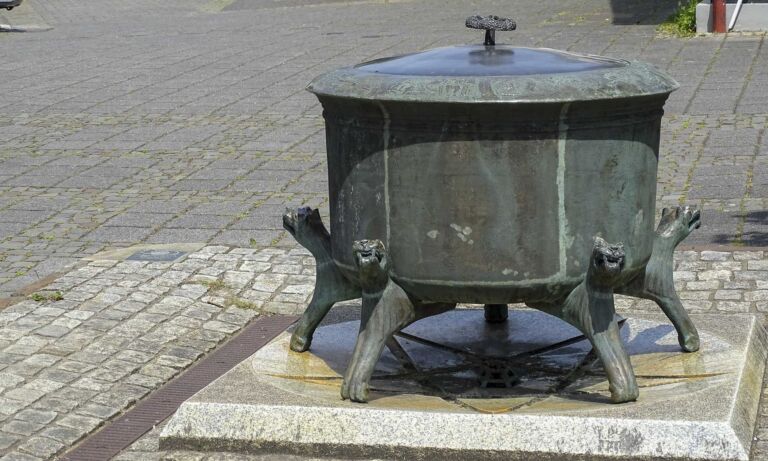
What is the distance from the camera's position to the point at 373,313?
16.1 ft

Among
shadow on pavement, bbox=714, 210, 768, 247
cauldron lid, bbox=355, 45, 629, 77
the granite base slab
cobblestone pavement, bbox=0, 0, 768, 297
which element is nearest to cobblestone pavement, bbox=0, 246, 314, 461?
cobblestone pavement, bbox=0, 0, 768, 297

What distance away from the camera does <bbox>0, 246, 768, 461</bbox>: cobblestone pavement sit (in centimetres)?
540

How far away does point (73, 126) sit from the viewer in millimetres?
12859

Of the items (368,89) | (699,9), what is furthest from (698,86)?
(368,89)

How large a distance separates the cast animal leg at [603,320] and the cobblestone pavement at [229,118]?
317 centimetres

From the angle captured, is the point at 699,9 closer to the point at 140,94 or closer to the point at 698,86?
the point at 698,86

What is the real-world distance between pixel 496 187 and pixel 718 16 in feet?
40.9

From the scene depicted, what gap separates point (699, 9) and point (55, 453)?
13.1m

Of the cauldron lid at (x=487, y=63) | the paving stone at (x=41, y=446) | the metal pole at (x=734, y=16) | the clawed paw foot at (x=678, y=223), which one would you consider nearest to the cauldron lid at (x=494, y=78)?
the cauldron lid at (x=487, y=63)

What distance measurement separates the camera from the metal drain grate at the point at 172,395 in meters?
5.09

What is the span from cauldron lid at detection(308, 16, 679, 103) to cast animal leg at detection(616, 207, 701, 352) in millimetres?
682

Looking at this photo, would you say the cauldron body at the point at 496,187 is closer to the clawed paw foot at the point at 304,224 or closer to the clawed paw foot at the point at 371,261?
the clawed paw foot at the point at 371,261

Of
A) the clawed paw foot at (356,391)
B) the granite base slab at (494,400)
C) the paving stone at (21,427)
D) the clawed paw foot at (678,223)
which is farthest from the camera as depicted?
the clawed paw foot at (678,223)

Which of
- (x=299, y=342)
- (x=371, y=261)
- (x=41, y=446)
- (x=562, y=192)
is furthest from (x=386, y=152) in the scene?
(x=41, y=446)
